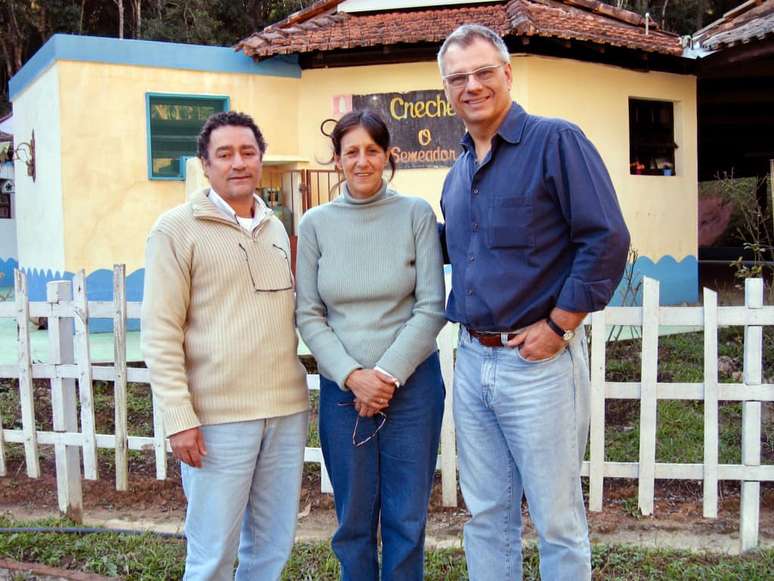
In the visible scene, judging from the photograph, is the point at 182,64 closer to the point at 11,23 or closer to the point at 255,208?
the point at 255,208

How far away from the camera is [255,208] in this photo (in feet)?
9.48

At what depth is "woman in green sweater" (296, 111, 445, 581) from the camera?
278 cm

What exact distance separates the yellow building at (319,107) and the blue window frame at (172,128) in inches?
0.7

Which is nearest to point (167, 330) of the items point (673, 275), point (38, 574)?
point (38, 574)

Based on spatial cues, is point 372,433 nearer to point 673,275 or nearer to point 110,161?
point 110,161

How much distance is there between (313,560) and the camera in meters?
3.75

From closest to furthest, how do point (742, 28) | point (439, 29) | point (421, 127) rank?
1. point (742, 28)
2. point (439, 29)
3. point (421, 127)

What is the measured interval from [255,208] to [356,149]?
43 cm

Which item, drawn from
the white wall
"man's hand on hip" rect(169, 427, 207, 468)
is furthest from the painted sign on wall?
"man's hand on hip" rect(169, 427, 207, 468)

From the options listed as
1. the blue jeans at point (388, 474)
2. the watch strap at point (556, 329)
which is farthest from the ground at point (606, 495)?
the watch strap at point (556, 329)

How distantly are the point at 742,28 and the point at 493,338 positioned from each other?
7948 mm

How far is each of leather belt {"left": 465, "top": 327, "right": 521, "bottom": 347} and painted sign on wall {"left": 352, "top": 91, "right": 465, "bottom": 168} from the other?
7219 millimetres

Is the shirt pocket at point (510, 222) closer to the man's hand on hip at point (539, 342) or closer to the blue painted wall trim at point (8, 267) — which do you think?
the man's hand on hip at point (539, 342)

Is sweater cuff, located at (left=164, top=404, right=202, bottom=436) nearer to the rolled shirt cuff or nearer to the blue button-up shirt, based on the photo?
the blue button-up shirt
